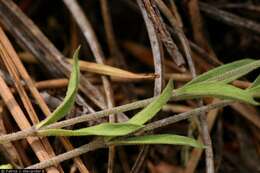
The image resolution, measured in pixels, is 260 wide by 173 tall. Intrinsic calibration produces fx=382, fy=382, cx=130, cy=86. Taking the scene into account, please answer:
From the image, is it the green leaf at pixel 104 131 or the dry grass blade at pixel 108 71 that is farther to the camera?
the dry grass blade at pixel 108 71

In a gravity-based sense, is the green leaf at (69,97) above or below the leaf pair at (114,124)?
above

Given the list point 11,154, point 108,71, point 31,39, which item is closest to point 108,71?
point 108,71

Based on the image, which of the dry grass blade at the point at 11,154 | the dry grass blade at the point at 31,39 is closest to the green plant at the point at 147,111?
the dry grass blade at the point at 11,154

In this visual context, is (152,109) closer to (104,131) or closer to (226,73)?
(104,131)

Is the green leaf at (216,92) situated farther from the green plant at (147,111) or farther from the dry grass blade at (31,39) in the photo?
the dry grass blade at (31,39)

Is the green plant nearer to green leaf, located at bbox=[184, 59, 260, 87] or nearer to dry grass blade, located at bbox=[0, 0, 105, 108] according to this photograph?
green leaf, located at bbox=[184, 59, 260, 87]
